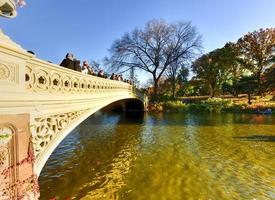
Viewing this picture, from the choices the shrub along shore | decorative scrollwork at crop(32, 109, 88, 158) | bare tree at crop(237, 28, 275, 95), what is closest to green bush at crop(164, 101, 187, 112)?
the shrub along shore

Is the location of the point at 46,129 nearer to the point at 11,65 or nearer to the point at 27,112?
the point at 27,112

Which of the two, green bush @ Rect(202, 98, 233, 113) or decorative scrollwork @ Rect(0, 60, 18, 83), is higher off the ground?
decorative scrollwork @ Rect(0, 60, 18, 83)

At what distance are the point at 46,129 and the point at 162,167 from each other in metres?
5.45

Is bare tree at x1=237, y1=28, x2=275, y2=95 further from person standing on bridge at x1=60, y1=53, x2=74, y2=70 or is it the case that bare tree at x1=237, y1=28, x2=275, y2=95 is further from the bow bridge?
the bow bridge

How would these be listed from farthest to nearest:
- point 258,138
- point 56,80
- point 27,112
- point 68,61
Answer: point 258,138 < point 68,61 < point 56,80 < point 27,112

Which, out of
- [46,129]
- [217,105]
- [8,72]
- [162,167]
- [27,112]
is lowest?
[162,167]

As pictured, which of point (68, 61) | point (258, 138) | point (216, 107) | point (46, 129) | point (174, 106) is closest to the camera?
point (46, 129)

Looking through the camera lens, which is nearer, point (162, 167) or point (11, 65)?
point (11, 65)

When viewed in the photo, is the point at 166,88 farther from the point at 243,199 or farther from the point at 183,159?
the point at 243,199

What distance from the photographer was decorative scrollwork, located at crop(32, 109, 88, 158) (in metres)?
5.42

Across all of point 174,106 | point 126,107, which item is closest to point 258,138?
point 174,106

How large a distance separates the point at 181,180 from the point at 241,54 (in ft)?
124

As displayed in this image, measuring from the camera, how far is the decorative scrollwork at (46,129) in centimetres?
542

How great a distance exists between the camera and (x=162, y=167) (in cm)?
975
